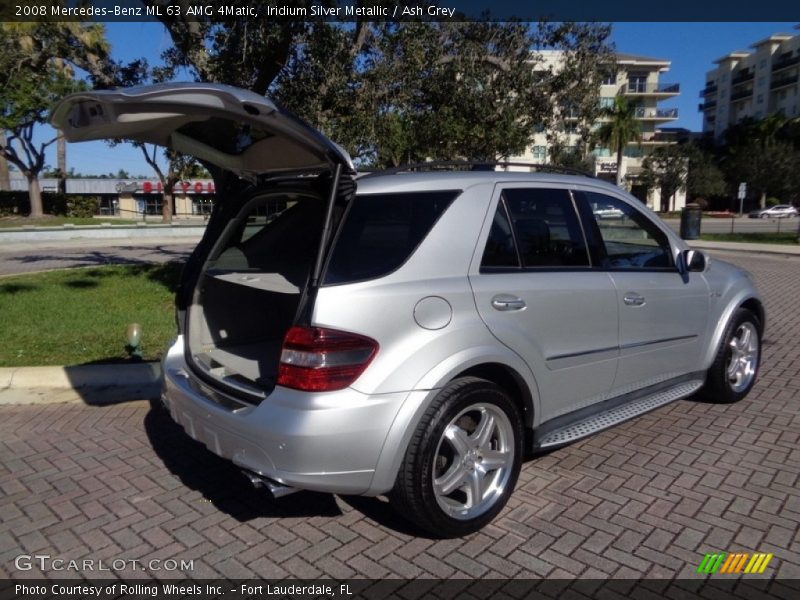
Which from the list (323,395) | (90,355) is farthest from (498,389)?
(90,355)

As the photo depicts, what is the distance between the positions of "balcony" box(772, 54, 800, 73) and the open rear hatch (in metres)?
89.1

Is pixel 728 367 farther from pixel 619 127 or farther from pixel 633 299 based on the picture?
pixel 619 127

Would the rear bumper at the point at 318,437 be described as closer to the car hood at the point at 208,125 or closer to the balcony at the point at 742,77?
the car hood at the point at 208,125

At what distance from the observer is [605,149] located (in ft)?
225

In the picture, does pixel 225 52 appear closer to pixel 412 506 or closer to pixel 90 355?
pixel 90 355

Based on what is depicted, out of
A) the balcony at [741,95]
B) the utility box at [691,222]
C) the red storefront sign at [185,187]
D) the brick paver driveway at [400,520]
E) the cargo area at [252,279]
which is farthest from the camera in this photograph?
the balcony at [741,95]

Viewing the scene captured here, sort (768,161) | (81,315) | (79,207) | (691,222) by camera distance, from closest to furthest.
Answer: (81,315), (691,222), (79,207), (768,161)

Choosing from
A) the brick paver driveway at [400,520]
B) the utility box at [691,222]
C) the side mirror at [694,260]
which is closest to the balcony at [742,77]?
the utility box at [691,222]

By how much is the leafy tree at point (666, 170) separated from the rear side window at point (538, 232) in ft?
212

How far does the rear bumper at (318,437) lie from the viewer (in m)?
2.80

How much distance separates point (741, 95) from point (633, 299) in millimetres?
98318

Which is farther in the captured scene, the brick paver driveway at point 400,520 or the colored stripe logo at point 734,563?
the brick paver driveway at point 400,520

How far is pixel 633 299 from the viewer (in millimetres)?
4035

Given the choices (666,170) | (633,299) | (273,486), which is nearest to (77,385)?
(273,486)
